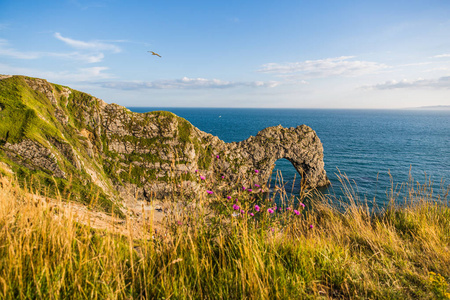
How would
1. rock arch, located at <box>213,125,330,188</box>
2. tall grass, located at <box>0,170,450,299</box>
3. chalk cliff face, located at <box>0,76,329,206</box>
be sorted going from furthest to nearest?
rock arch, located at <box>213,125,330,188</box> → chalk cliff face, located at <box>0,76,329,206</box> → tall grass, located at <box>0,170,450,299</box>

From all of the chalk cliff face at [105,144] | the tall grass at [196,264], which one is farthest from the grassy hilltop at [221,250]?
the chalk cliff face at [105,144]

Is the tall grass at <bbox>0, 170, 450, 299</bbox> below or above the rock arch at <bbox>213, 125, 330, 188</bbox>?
above

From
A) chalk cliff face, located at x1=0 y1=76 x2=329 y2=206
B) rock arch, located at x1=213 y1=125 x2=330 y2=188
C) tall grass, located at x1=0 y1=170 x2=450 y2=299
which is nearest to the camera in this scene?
tall grass, located at x1=0 y1=170 x2=450 y2=299

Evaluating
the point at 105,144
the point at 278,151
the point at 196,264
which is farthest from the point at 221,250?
the point at 278,151

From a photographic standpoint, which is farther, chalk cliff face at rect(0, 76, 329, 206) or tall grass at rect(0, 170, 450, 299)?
chalk cliff face at rect(0, 76, 329, 206)

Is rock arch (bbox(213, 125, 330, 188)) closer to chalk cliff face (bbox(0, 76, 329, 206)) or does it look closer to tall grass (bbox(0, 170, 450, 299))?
chalk cliff face (bbox(0, 76, 329, 206))

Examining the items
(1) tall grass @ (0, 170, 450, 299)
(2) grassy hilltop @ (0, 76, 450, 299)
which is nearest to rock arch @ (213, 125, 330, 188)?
(2) grassy hilltop @ (0, 76, 450, 299)

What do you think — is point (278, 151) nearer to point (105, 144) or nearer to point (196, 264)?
point (105, 144)

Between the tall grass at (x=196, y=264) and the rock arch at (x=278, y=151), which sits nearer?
the tall grass at (x=196, y=264)

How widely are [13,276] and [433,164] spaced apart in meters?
59.6

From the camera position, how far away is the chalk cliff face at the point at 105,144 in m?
12.8

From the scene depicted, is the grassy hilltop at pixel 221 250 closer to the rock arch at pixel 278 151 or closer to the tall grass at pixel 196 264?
the tall grass at pixel 196 264

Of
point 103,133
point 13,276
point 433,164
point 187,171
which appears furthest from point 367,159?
point 13,276

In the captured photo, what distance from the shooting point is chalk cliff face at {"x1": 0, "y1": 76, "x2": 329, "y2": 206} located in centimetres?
1278
